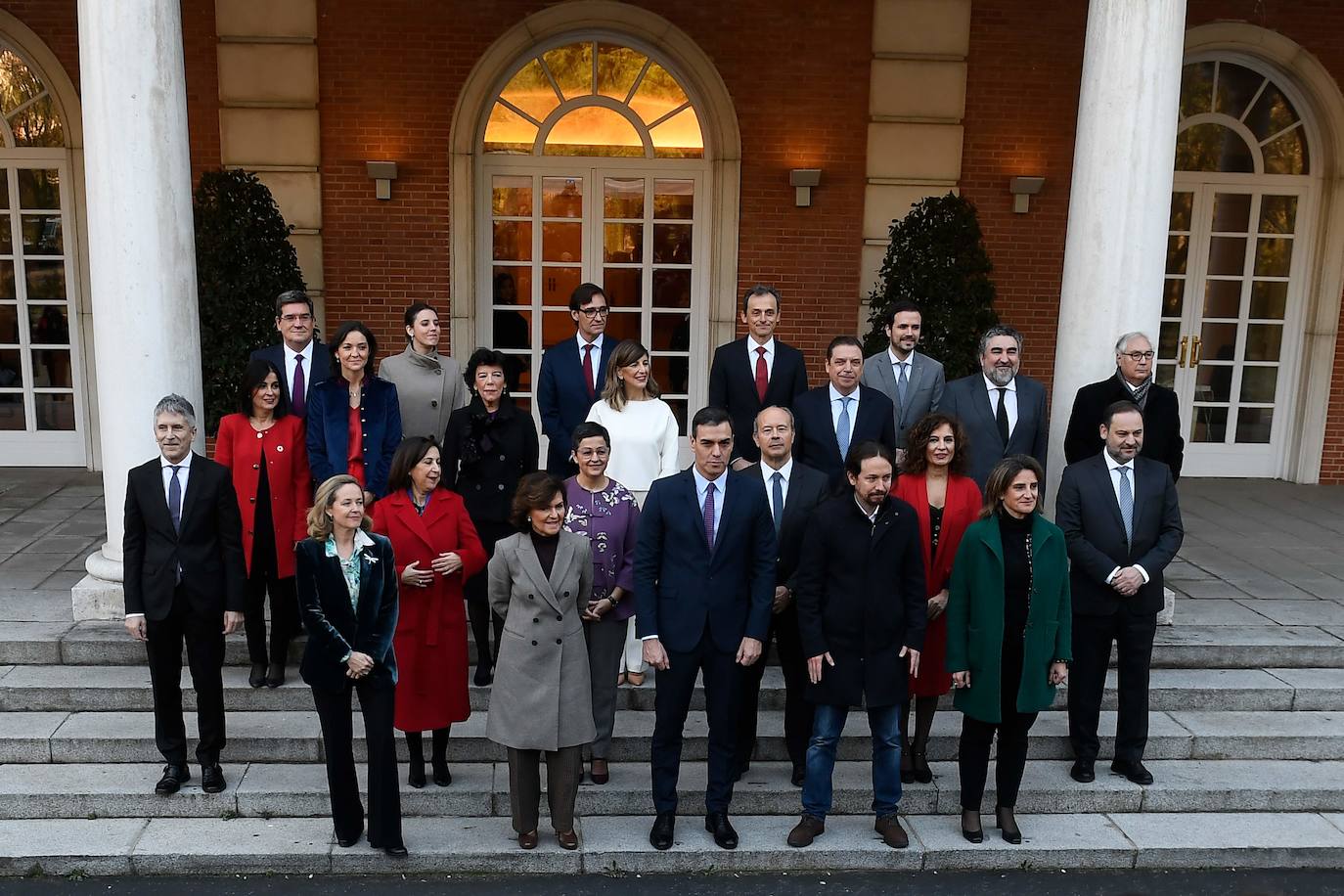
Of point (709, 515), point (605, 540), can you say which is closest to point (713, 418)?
point (709, 515)

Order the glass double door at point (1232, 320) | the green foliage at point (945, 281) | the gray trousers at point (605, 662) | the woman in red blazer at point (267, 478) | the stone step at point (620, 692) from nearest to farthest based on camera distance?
the gray trousers at point (605, 662) < the woman in red blazer at point (267, 478) < the stone step at point (620, 692) < the green foliage at point (945, 281) < the glass double door at point (1232, 320)

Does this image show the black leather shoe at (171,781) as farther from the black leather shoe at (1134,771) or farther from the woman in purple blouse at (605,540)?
the black leather shoe at (1134,771)

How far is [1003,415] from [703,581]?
213 centimetres

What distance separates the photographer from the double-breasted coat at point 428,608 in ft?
17.7

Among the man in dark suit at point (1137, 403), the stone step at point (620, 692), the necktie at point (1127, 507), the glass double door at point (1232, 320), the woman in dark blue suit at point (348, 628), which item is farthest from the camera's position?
the glass double door at point (1232, 320)

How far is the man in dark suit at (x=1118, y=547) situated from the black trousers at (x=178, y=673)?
3987 millimetres

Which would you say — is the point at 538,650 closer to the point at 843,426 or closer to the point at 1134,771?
the point at 843,426

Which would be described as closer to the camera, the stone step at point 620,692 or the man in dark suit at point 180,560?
the man in dark suit at point 180,560

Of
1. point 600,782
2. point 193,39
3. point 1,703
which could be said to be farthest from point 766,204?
point 1,703

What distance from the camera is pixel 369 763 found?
510 cm

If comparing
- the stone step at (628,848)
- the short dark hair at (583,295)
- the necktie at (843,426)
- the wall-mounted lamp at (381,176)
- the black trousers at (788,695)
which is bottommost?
the stone step at (628,848)

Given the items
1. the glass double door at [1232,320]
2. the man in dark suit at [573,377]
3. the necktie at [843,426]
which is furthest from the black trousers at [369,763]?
the glass double door at [1232,320]

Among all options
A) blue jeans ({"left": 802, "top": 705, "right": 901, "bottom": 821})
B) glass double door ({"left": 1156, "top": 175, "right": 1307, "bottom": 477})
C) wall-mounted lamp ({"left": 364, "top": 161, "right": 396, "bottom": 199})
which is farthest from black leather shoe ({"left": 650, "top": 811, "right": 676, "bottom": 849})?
glass double door ({"left": 1156, "top": 175, "right": 1307, "bottom": 477})

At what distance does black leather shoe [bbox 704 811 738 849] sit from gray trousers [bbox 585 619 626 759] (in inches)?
25.1
